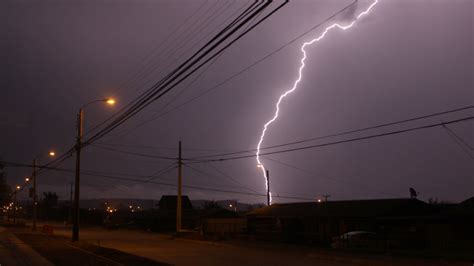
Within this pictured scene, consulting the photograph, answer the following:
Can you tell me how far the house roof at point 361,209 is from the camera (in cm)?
3412

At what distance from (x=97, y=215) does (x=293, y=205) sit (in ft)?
204

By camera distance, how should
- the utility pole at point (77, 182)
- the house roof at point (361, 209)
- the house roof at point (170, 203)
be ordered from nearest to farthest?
the house roof at point (361, 209)
the utility pole at point (77, 182)
the house roof at point (170, 203)

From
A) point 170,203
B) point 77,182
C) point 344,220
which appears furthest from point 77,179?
point 170,203

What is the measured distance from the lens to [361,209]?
3609 cm

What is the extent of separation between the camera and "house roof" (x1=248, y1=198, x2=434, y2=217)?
34.1 metres

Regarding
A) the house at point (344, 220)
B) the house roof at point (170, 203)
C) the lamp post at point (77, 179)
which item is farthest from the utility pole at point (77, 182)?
the house roof at point (170, 203)

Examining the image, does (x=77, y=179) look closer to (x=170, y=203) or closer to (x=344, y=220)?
(x=344, y=220)

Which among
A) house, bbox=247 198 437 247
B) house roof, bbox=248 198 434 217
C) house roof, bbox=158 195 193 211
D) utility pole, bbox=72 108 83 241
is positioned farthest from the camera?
house roof, bbox=158 195 193 211

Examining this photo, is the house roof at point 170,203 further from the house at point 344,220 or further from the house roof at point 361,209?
the house roof at point 361,209

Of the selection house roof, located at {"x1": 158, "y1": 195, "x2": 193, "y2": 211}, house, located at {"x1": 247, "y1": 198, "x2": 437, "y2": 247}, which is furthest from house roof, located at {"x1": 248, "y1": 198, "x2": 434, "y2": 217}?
house roof, located at {"x1": 158, "y1": 195, "x2": 193, "y2": 211}

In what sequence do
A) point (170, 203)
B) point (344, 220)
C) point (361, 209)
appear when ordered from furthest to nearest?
point (170, 203), point (344, 220), point (361, 209)

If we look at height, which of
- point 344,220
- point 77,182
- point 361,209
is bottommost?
point 344,220

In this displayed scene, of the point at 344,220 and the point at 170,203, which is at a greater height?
the point at 170,203

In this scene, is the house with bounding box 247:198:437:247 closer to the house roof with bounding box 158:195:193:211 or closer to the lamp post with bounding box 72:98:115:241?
the lamp post with bounding box 72:98:115:241
